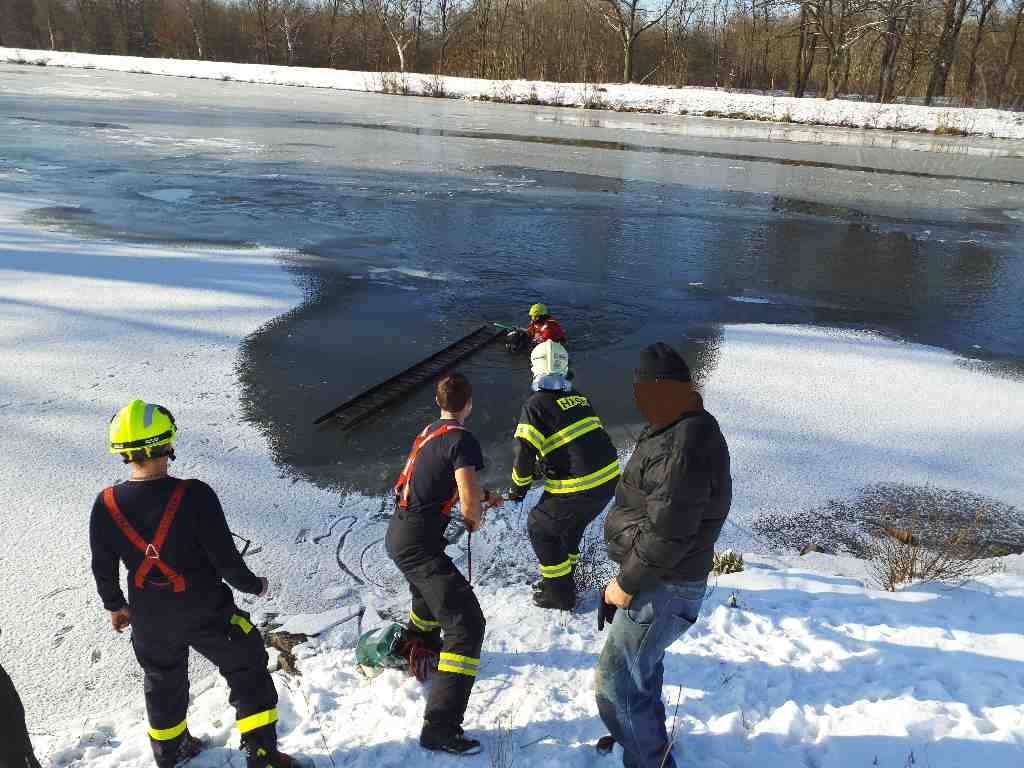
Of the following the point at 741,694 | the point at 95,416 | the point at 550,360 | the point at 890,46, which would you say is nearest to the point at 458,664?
the point at 741,694

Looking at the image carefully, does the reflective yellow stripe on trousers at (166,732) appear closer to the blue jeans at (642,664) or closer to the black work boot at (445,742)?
the black work boot at (445,742)

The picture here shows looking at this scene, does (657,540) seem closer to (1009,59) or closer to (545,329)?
(545,329)

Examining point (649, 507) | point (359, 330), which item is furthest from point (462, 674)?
point (359, 330)

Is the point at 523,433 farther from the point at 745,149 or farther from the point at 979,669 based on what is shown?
the point at 745,149

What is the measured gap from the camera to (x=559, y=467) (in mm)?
3436

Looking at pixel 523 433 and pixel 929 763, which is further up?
pixel 523 433

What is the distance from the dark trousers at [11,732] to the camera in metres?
2.14

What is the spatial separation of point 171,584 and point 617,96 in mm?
35516

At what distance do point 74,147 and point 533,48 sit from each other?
3559 centimetres

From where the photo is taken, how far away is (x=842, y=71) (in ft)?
125

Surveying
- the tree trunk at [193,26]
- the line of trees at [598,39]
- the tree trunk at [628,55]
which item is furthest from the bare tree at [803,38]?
the tree trunk at [193,26]

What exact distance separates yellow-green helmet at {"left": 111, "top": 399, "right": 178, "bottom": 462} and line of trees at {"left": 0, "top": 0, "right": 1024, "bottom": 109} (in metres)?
36.8

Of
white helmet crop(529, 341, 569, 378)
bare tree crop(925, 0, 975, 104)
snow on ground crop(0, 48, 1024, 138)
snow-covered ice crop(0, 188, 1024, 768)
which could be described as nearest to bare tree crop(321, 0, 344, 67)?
snow on ground crop(0, 48, 1024, 138)

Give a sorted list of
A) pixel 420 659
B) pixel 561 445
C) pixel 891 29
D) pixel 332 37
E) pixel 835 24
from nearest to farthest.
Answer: pixel 420 659 → pixel 561 445 → pixel 891 29 → pixel 835 24 → pixel 332 37
